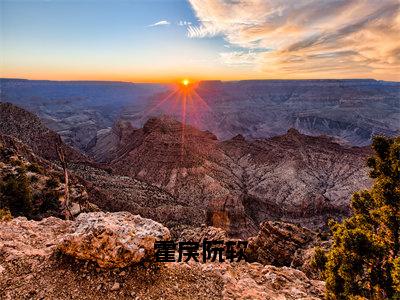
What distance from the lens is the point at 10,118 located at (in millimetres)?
89125

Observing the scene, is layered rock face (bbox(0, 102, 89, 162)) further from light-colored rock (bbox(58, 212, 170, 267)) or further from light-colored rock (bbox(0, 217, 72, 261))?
light-colored rock (bbox(58, 212, 170, 267))

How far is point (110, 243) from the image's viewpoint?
12.5m

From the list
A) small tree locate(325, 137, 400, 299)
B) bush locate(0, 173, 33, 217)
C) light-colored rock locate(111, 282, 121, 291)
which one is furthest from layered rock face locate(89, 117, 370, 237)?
small tree locate(325, 137, 400, 299)

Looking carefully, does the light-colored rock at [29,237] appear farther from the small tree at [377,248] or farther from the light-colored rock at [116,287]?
the small tree at [377,248]

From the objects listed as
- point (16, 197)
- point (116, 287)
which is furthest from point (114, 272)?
point (16, 197)

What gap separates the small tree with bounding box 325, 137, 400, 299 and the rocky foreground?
7.31ft

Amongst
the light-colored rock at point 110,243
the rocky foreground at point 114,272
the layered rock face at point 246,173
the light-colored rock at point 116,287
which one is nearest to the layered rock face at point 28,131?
the layered rock face at point 246,173

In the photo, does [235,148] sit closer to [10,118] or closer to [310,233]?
[10,118]

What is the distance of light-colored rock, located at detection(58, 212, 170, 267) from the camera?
12.4 metres

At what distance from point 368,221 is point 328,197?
243 ft

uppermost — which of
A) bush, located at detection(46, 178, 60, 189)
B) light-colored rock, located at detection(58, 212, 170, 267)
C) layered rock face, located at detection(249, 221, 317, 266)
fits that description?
light-colored rock, located at detection(58, 212, 170, 267)

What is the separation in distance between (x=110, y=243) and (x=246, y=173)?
93507 mm

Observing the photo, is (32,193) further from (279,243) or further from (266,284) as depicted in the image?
(266,284)

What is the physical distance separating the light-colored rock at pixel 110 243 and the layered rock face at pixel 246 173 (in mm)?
40600
